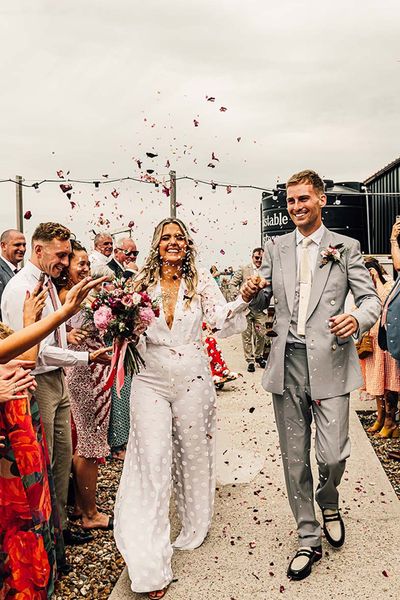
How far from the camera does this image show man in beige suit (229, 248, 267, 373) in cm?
1197

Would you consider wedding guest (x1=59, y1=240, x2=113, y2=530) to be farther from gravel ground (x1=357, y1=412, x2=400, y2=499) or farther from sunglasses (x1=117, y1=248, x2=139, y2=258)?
sunglasses (x1=117, y1=248, x2=139, y2=258)

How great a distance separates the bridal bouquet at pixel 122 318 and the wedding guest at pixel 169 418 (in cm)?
21

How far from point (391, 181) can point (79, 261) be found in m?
11.1

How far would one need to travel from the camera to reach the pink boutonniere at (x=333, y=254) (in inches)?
160

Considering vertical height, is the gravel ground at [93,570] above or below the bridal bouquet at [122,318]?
below

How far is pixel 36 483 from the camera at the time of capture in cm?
327

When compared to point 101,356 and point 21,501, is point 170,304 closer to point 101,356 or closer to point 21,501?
point 101,356

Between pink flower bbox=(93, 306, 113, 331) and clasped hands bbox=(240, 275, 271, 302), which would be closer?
pink flower bbox=(93, 306, 113, 331)

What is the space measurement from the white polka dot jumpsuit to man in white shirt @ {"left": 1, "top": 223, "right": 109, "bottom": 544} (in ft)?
1.49

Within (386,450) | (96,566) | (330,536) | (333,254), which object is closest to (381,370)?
(386,450)

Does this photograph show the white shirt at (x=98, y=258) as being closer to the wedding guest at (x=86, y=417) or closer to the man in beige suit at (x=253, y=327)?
the wedding guest at (x=86, y=417)

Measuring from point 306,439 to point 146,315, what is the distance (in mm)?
1362

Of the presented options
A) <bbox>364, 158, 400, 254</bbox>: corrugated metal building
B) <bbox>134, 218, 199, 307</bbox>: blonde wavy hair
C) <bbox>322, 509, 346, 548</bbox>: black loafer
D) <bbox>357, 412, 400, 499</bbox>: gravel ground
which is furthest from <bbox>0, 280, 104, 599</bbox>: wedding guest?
<bbox>364, 158, 400, 254</bbox>: corrugated metal building

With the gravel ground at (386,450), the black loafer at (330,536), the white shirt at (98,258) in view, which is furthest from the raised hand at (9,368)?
the white shirt at (98,258)
